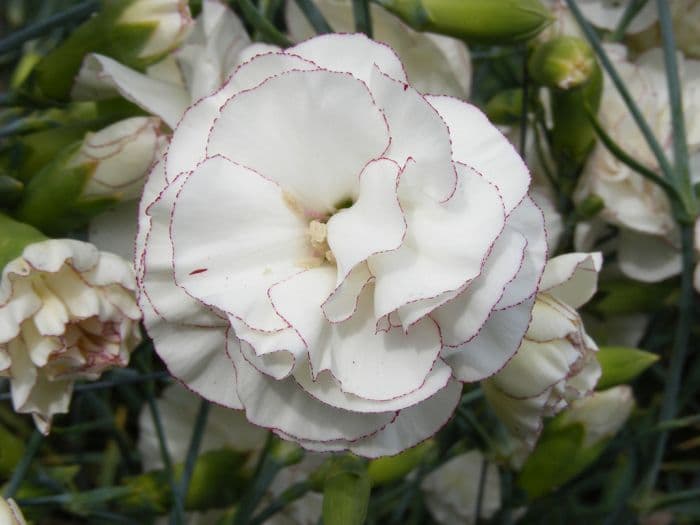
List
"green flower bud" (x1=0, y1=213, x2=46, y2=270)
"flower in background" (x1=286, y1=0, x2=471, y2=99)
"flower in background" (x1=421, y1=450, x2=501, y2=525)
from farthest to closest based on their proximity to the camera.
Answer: "flower in background" (x1=421, y1=450, x2=501, y2=525)
"flower in background" (x1=286, y1=0, x2=471, y2=99)
"green flower bud" (x1=0, y1=213, x2=46, y2=270)

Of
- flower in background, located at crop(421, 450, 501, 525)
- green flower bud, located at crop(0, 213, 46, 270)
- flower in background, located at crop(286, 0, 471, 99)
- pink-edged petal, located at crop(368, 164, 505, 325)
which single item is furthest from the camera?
flower in background, located at crop(421, 450, 501, 525)

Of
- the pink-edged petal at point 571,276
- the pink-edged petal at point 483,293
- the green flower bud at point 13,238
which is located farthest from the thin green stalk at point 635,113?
the green flower bud at point 13,238

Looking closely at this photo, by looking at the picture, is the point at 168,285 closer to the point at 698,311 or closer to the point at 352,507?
the point at 352,507

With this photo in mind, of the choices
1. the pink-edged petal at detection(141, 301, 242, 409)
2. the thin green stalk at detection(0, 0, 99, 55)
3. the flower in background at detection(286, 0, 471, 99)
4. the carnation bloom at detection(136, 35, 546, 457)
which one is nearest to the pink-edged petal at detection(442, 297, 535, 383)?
the carnation bloom at detection(136, 35, 546, 457)

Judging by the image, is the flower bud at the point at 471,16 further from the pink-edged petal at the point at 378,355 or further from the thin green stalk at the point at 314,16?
the pink-edged petal at the point at 378,355

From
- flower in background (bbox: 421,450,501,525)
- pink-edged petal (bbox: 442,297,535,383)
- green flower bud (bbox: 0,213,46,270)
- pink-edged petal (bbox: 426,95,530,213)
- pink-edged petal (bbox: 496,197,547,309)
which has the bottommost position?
flower in background (bbox: 421,450,501,525)

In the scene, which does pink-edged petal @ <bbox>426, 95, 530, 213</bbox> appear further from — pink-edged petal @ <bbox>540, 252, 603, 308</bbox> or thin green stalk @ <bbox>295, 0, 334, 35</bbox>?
thin green stalk @ <bbox>295, 0, 334, 35</bbox>

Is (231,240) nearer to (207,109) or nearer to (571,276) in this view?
(207,109)
